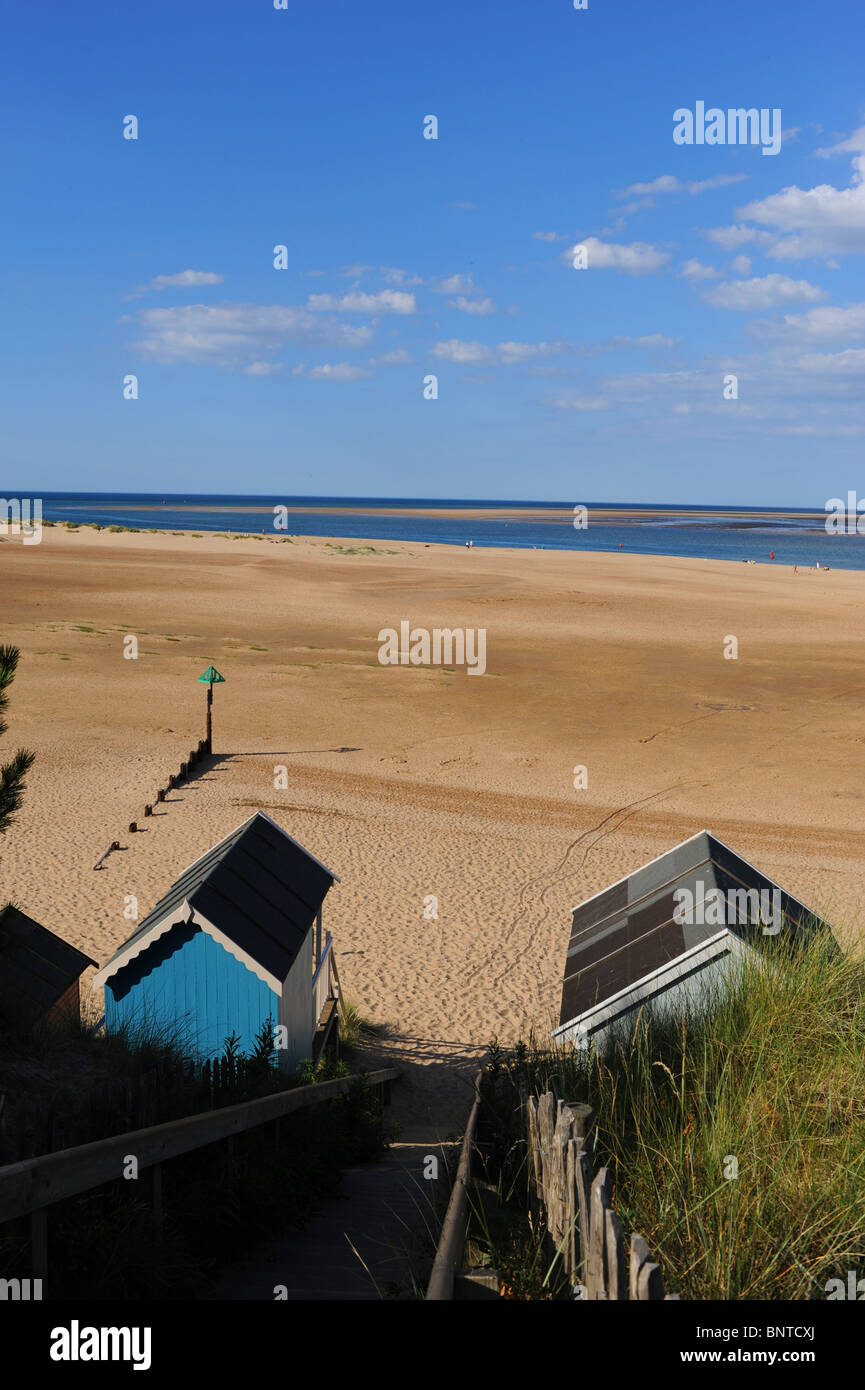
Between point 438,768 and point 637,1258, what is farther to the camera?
point 438,768

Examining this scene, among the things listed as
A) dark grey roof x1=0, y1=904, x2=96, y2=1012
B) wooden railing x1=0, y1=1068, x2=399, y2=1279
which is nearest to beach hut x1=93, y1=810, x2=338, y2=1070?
dark grey roof x1=0, y1=904, x2=96, y2=1012

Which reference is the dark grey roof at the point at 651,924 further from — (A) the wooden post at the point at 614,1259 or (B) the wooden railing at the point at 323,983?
(A) the wooden post at the point at 614,1259

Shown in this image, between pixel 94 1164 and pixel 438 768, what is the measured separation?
67.3 feet

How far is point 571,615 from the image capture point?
5078cm

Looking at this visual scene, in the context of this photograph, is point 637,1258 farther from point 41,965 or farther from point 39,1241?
point 41,965

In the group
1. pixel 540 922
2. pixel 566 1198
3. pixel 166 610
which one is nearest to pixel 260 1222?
pixel 566 1198

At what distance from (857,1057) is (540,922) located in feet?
36.8

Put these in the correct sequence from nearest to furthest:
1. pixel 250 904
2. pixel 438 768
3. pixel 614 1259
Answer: pixel 614 1259
pixel 250 904
pixel 438 768

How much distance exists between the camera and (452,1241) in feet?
12.4

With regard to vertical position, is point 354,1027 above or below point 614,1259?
above

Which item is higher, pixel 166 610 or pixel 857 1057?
pixel 166 610

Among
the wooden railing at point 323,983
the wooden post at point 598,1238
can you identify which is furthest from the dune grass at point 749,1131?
the wooden railing at point 323,983

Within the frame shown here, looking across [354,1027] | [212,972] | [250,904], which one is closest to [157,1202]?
[212,972]

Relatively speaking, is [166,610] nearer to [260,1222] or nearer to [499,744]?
[499,744]
